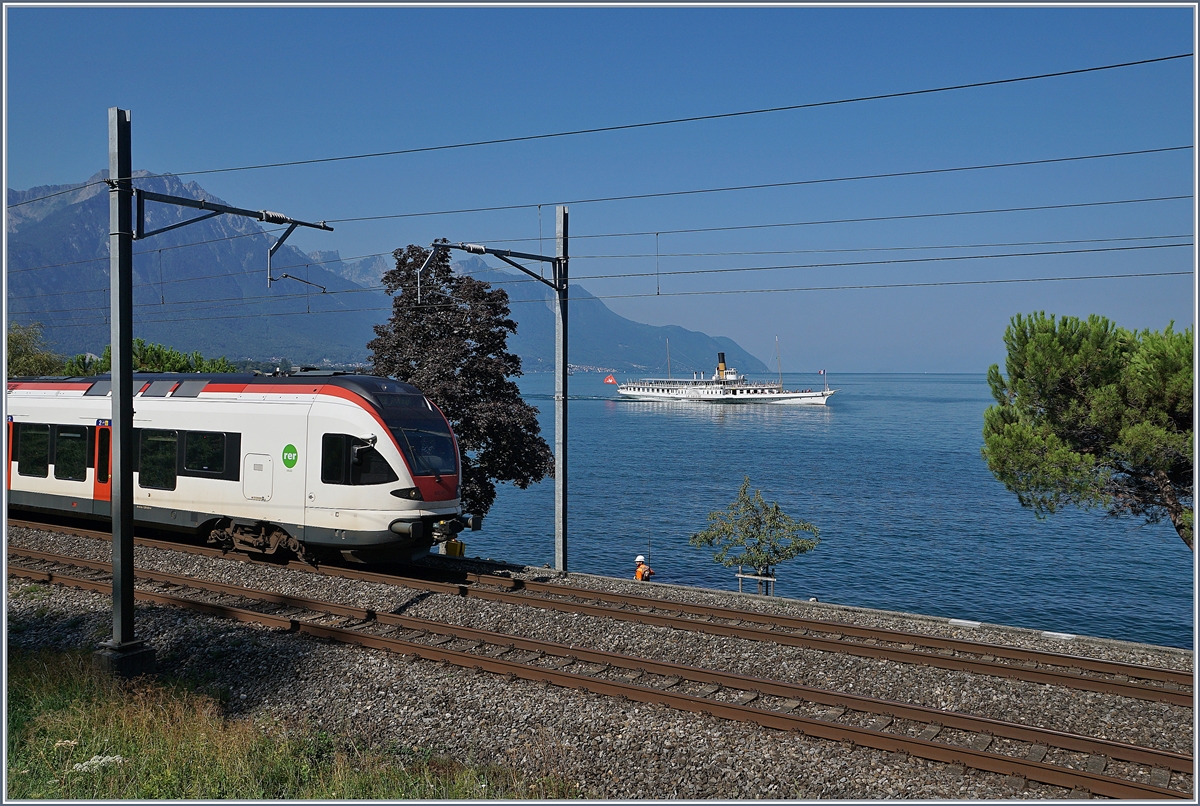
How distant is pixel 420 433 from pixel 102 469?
7498mm

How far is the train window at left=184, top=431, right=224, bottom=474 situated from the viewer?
619 inches

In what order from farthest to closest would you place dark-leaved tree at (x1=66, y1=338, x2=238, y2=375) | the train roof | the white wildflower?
dark-leaved tree at (x1=66, y1=338, x2=238, y2=375)
the train roof
the white wildflower

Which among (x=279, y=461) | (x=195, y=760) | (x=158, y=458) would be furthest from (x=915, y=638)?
(x=158, y=458)

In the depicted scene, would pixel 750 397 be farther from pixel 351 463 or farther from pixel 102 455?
pixel 351 463

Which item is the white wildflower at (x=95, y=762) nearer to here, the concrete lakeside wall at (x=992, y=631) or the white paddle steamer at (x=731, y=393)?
the concrete lakeside wall at (x=992, y=631)

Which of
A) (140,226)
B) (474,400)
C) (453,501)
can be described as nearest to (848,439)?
(474,400)

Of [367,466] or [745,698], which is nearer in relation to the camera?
[745,698]

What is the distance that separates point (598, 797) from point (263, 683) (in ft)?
15.4

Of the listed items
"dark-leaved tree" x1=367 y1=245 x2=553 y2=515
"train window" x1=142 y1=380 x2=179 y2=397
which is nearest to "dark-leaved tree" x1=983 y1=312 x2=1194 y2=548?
"dark-leaved tree" x1=367 y1=245 x2=553 y2=515

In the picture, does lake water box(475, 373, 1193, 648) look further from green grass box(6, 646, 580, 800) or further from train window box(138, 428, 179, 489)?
green grass box(6, 646, 580, 800)

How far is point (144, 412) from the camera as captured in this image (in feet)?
55.6

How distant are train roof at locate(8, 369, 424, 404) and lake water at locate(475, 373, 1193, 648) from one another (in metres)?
17.4

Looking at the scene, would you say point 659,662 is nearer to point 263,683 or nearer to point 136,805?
point 263,683

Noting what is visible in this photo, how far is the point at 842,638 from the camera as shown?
11469 mm
